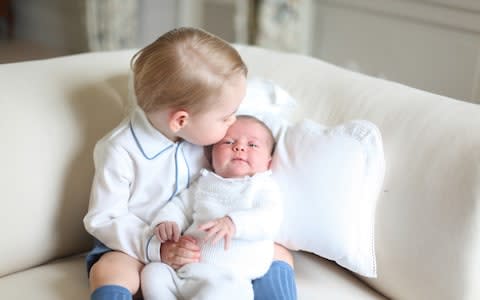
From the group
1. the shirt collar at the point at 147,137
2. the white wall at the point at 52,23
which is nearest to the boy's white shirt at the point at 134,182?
the shirt collar at the point at 147,137

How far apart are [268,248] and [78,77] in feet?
1.90

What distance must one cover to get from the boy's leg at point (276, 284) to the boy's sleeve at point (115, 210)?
21 centimetres

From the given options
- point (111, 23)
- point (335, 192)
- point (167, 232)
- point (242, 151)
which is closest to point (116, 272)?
point (167, 232)

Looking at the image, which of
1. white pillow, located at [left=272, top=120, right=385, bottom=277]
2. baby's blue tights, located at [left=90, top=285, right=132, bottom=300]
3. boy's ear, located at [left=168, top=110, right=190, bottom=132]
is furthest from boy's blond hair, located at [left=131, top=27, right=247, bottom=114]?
baby's blue tights, located at [left=90, top=285, right=132, bottom=300]

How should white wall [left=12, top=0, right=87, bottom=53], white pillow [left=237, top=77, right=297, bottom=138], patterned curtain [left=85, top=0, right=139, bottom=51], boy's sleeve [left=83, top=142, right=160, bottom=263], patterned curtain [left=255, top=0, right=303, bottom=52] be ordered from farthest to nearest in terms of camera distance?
white wall [left=12, top=0, right=87, bottom=53], patterned curtain [left=85, top=0, right=139, bottom=51], patterned curtain [left=255, top=0, right=303, bottom=52], white pillow [left=237, top=77, right=297, bottom=138], boy's sleeve [left=83, top=142, right=160, bottom=263]

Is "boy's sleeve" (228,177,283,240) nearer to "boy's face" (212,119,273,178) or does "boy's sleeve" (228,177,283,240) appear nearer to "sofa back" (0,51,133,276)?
"boy's face" (212,119,273,178)

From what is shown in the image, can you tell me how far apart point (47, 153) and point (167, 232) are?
320 millimetres

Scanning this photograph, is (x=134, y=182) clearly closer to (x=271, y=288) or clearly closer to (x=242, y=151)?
(x=242, y=151)

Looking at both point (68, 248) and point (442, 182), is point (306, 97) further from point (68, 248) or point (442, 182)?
point (68, 248)

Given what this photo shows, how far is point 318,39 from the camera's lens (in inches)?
102

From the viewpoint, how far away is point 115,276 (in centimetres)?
114

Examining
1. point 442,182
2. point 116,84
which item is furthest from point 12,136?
point 442,182

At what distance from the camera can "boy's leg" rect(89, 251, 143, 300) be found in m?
1.10

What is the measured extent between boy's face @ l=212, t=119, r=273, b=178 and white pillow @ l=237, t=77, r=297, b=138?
0.06 m
